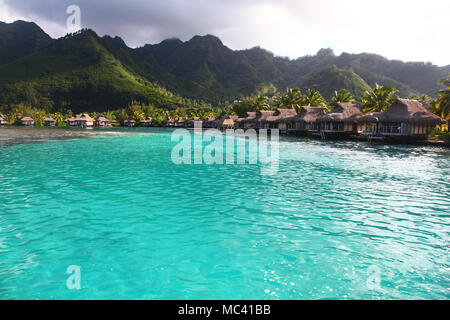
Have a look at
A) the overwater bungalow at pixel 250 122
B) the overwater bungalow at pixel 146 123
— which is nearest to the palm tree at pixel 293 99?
the overwater bungalow at pixel 250 122

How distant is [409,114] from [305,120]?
17.4 metres

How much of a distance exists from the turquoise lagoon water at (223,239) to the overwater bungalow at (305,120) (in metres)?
40.0

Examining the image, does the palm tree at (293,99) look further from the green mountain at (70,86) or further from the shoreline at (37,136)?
the green mountain at (70,86)

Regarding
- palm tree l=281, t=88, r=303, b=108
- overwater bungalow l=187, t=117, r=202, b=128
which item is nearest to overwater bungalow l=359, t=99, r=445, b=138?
palm tree l=281, t=88, r=303, b=108

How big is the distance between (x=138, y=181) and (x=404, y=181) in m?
12.5

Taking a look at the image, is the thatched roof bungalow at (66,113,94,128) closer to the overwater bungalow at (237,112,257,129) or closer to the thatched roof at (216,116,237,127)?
the thatched roof at (216,116,237,127)

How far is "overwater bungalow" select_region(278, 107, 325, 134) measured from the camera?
52306mm

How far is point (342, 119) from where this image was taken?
148 ft

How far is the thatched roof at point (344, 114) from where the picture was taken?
4514 centimetres

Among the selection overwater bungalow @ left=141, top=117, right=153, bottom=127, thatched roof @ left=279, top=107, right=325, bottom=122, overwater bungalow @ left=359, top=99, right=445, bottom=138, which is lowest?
overwater bungalow @ left=359, top=99, right=445, bottom=138

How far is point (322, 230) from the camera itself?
7.59 metres

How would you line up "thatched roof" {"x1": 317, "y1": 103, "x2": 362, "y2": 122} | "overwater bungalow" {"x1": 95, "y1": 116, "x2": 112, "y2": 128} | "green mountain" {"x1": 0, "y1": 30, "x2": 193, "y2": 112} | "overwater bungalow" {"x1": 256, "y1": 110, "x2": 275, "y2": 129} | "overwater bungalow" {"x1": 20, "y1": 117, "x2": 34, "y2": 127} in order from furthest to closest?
"green mountain" {"x1": 0, "y1": 30, "x2": 193, "y2": 112} → "overwater bungalow" {"x1": 95, "y1": 116, "x2": 112, "y2": 128} → "overwater bungalow" {"x1": 20, "y1": 117, "x2": 34, "y2": 127} → "overwater bungalow" {"x1": 256, "y1": 110, "x2": 275, "y2": 129} → "thatched roof" {"x1": 317, "y1": 103, "x2": 362, "y2": 122}
